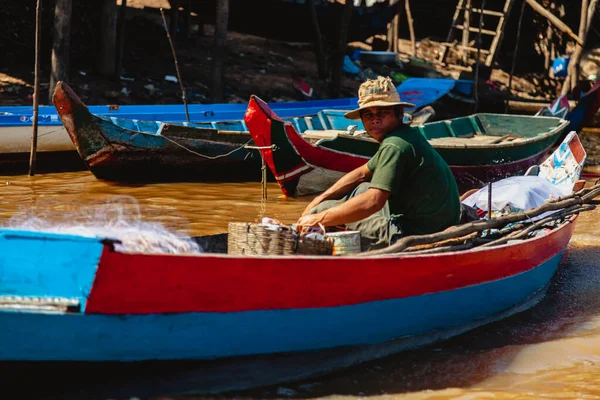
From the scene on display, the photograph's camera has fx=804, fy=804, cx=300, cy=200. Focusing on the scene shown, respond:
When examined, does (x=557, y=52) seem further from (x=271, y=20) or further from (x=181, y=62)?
(x=181, y=62)

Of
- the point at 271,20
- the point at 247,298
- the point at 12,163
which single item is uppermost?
the point at 271,20

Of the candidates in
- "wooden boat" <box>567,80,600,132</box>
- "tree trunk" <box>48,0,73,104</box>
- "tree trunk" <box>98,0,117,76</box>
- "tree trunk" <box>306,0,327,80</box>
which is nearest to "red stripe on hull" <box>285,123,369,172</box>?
"tree trunk" <box>48,0,73,104</box>

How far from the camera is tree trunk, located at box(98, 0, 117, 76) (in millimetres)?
13391

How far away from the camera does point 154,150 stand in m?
9.85

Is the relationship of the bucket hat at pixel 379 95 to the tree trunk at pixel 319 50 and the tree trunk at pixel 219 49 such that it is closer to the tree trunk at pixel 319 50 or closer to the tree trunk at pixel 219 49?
the tree trunk at pixel 219 49

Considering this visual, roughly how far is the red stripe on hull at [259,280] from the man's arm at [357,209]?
35 centimetres

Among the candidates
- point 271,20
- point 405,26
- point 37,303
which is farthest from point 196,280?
point 405,26

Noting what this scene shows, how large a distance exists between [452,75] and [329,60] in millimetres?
2864

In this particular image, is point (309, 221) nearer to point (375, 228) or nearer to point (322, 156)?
point (375, 228)

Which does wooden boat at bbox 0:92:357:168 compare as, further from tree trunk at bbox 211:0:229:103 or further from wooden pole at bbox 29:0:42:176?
tree trunk at bbox 211:0:229:103

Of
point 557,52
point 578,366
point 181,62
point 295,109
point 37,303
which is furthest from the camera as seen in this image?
point 557,52

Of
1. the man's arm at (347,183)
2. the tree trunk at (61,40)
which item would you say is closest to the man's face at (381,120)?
the man's arm at (347,183)

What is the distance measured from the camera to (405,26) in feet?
76.2

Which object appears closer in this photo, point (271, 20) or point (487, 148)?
point (487, 148)
